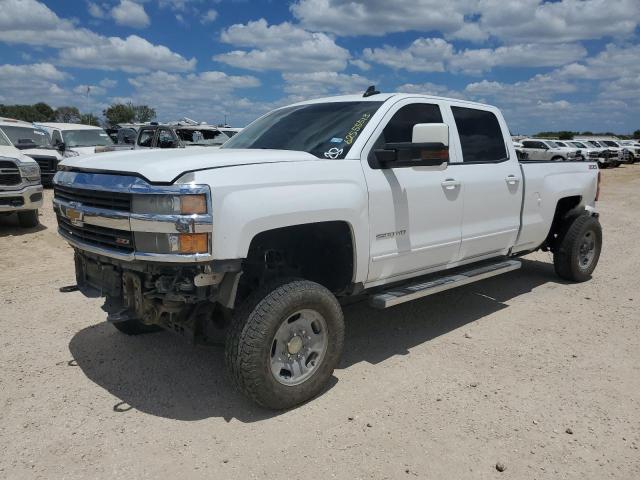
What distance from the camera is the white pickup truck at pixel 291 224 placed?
3064mm

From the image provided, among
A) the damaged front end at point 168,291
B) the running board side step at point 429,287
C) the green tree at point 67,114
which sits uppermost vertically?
the green tree at point 67,114

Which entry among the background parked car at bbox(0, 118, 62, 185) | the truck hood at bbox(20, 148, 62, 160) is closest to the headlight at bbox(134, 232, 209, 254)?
the background parked car at bbox(0, 118, 62, 185)

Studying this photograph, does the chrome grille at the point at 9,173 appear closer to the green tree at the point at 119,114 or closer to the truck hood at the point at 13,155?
the truck hood at the point at 13,155

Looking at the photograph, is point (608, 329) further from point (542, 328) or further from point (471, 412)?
point (471, 412)

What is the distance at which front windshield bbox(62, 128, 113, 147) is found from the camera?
50.8 feet

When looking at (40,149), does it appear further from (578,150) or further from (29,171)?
(578,150)

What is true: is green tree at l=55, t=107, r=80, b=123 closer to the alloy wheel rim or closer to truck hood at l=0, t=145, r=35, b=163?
truck hood at l=0, t=145, r=35, b=163

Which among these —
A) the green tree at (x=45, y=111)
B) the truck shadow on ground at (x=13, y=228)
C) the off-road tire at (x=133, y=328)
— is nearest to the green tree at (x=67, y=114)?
the green tree at (x=45, y=111)

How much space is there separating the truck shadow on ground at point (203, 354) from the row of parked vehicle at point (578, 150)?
20935 mm

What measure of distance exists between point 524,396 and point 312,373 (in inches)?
58.3

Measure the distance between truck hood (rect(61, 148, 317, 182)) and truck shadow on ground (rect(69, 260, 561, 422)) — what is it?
1.55 m

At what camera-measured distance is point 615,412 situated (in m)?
3.50

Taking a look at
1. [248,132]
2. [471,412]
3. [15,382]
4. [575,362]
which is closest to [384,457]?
[471,412]

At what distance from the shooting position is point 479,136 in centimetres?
509
